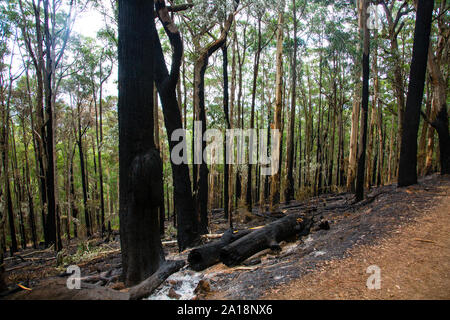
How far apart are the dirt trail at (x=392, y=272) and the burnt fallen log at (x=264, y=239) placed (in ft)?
5.46

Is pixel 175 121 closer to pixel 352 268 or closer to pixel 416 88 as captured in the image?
pixel 352 268

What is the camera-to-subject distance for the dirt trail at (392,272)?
9.29ft

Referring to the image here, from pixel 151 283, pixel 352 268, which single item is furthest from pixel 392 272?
pixel 151 283

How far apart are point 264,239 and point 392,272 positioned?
8.46ft

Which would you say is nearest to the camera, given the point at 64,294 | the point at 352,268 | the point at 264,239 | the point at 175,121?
the point at 64,294

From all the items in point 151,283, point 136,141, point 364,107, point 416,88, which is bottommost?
point 151,283

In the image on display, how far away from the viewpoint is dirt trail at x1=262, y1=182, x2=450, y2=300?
111 inches

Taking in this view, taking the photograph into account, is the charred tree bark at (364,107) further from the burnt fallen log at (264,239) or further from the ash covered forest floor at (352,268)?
the burnt fallen log at (264,239)

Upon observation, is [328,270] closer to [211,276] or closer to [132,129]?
[211,276]

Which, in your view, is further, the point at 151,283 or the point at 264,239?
the point at 264,239

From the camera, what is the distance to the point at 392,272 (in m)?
3.25
